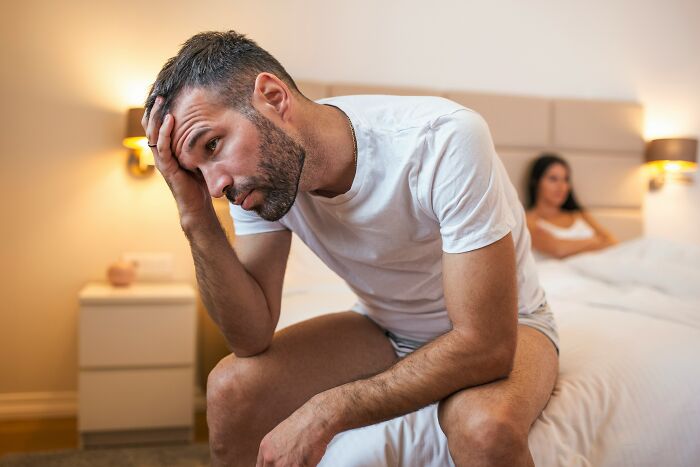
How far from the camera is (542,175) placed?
3227mm

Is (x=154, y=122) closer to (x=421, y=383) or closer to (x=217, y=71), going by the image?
(x=217, y=71)

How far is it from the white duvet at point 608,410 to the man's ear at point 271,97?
22.8 inches

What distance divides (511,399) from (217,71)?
28.6 inches

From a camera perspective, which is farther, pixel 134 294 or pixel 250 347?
pixel 134 294

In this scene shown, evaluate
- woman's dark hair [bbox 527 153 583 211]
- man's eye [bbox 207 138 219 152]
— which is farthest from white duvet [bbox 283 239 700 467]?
woman's dark hair [bbox 527 153 583 211]

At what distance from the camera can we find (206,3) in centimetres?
304

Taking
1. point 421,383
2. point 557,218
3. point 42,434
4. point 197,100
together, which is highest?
point 197,100

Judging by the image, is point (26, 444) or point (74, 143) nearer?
point (26, 444)

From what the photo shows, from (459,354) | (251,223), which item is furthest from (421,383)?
(251,223)

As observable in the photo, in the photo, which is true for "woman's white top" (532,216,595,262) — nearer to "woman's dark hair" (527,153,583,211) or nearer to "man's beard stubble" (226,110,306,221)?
"woman's dark hair" (527,153,583,211)

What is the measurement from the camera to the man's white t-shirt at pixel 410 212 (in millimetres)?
1122

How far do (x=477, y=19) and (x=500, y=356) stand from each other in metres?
2.64

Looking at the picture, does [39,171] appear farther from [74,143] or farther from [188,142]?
[188,142]

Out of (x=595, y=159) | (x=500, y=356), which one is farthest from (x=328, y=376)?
(x=595, y=159)
